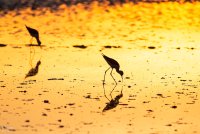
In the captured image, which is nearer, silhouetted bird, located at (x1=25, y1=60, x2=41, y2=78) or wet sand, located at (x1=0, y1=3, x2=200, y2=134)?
Answer: wet sand, located at (x1=0, y1=3, x2=200, y2=134)

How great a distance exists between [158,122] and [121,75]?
2518 mm

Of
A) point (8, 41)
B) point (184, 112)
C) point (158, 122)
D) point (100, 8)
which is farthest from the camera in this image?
point (100, 8)

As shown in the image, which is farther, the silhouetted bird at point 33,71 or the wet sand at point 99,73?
the silhouetted bird at point 33,71

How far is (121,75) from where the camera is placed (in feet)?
35.6

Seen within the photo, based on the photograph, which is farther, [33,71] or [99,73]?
[33,71]

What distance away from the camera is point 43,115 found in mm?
8734

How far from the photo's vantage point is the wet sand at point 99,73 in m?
8.46

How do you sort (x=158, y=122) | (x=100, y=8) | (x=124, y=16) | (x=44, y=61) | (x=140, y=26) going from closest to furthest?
(x=158, y=122) → (x=44, y=61) → (x=140, y=26) → (x=124, y=16) → (x=100, y=8)

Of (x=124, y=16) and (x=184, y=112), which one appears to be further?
(x=124, y=16)

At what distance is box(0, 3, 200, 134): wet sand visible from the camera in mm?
8461

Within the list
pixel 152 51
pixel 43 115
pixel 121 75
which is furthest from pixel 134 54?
pixel 43 115

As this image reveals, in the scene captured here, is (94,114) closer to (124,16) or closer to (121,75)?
(121,75)

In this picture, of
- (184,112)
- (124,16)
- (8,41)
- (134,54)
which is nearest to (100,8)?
(124,16)

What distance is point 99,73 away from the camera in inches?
481
